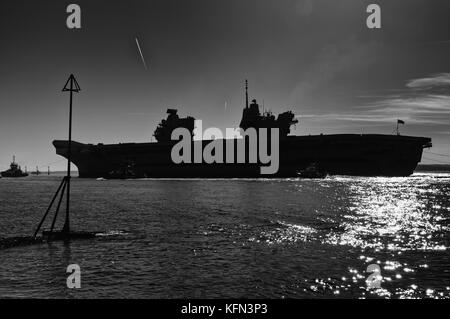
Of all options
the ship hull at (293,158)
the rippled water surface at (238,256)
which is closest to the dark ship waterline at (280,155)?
the ship hull at (293,158)

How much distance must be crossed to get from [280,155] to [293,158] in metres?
2.97

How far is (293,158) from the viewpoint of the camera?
9031cm

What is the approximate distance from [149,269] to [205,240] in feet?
21.2

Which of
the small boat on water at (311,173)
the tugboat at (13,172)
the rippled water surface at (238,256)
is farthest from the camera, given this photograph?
the tugboat at (13,172)

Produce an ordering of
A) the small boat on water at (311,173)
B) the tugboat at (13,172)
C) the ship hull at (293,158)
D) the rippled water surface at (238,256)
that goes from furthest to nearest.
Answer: the tugboat at (13,172), the small boat on water at (311,173), the ship hull at (293,158), the rippled water surface at (238,256)

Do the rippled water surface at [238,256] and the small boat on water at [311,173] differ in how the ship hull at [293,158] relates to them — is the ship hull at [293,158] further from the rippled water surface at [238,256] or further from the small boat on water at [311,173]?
the rippled water surface at [238,256]

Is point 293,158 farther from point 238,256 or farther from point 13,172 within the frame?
point 13,172

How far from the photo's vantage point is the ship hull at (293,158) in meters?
82.4

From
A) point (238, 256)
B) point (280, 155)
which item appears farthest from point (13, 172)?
point (238, 256)

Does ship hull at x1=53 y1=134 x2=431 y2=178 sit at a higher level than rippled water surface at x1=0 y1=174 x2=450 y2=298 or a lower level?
higher

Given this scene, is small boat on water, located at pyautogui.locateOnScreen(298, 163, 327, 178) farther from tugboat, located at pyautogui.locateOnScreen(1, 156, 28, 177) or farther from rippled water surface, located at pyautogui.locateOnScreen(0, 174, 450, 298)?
tugboat, located at pyautogui.locateOnScreen(1, 156, 28, 177)

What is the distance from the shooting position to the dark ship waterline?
8275 cm

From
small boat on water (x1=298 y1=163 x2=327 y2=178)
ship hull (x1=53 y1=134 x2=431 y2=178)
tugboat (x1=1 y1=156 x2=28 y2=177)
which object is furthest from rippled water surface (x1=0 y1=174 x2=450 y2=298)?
tugboat (x1=1 y1=156 x2=28 y2=177)
